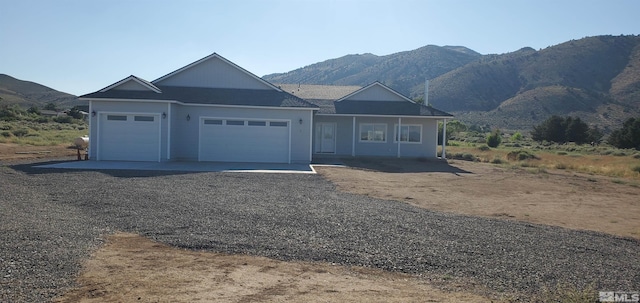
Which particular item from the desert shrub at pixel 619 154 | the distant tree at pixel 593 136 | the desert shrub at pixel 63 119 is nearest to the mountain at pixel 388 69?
the distant tree at pixel 593 136

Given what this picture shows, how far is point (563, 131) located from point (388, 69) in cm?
6792

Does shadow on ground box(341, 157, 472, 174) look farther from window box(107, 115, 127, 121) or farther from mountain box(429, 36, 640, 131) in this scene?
mountain box(429, 36, 640, 131)

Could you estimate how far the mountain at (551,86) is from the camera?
79.5 m

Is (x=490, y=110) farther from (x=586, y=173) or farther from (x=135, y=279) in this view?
(x=135, y=279)

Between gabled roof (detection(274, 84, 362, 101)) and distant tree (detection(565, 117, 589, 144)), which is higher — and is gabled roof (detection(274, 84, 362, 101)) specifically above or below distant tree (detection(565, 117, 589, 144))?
above

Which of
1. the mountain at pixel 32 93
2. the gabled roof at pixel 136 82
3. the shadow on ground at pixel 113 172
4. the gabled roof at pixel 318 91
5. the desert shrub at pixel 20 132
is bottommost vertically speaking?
the shadow on ground at pixel 113 172

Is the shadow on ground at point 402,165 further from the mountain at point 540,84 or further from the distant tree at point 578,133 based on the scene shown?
the mountain at point 540,84

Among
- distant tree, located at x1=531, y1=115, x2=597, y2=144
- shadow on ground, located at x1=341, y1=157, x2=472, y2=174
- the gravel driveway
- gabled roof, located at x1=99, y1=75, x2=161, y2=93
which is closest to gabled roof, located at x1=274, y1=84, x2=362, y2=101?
shadow on ground, located at x1=341, y1=157, x2=472, y2=174

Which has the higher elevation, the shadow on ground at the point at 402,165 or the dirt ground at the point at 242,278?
the shadow on ground at the point at 402,165

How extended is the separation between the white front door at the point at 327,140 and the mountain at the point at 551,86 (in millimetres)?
53703

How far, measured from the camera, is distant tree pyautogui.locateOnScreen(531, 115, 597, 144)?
58844 mm

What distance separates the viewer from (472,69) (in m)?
99.3

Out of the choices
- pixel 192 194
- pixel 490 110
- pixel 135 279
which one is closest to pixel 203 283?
pixel 135 279

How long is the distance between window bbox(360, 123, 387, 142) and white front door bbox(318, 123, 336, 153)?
5.73ft
